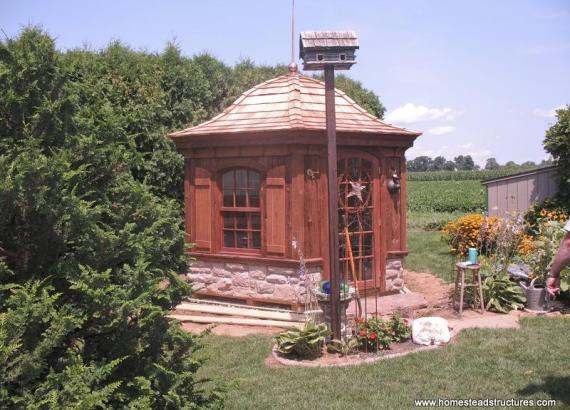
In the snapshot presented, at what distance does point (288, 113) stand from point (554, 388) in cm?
583

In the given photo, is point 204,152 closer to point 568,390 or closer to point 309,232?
point 309,232

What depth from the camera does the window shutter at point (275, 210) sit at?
28.7 feet

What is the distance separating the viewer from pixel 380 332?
6680 mm

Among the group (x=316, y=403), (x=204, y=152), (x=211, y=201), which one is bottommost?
(x=316, y=403)

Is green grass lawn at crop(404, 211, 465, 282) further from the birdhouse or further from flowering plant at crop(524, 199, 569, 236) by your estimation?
the birdhouse

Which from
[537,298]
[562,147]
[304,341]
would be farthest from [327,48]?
[562,147]

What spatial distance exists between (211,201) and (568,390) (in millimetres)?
6210

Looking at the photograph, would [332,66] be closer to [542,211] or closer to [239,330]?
[239,330]

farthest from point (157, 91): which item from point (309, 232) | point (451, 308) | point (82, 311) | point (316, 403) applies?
point (82, 311)

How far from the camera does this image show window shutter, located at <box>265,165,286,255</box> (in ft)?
28.7

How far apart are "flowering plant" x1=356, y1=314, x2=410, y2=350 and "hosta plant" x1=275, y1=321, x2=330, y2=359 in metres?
0.44

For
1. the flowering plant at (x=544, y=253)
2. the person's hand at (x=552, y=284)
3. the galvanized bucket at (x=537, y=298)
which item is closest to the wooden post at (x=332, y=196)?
the person's hand at (x=552, y=284)

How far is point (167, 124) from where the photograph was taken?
11.9 meters

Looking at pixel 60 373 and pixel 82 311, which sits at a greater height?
pixel 82 311
